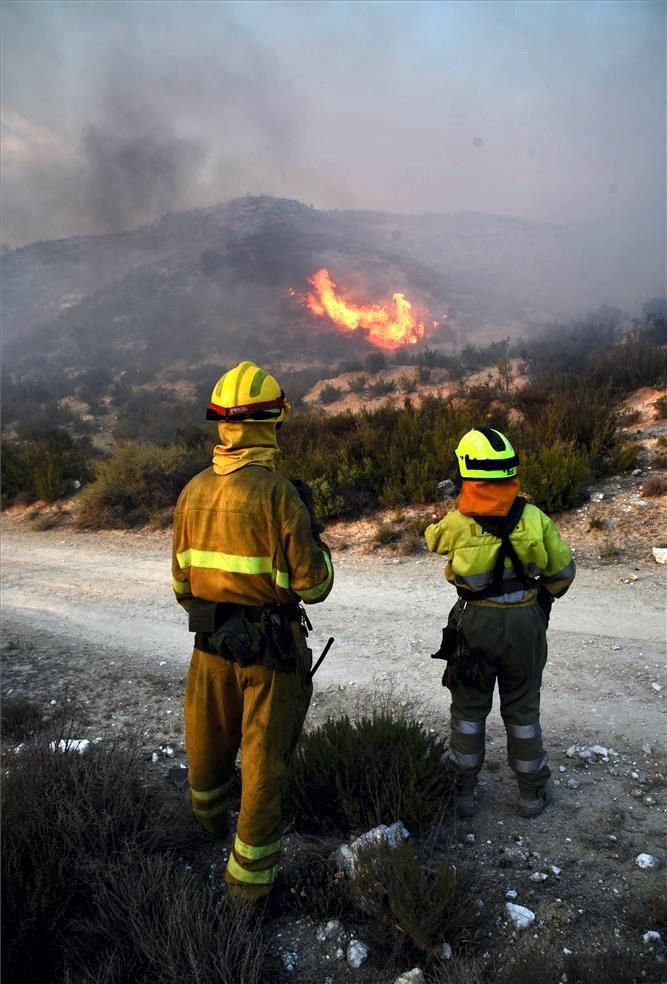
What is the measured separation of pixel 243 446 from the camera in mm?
2721

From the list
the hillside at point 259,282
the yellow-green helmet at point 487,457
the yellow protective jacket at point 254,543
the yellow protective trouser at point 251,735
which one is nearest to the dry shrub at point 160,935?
the yellow protective trouser at point 251,735

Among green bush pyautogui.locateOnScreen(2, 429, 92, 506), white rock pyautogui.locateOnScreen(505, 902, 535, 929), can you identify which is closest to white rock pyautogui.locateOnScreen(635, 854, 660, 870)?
white rock pyautogui.locateOnScreen(505, 902, 535, 929)

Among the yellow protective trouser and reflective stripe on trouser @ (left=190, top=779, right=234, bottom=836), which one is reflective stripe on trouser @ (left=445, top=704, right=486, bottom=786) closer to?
the yellow protective trouser

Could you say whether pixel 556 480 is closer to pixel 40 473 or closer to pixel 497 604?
pixel 497 604

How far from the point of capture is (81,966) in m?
2.22

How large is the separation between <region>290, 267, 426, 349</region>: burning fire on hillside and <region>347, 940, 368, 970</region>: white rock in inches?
1237

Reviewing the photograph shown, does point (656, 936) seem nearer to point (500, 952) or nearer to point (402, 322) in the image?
point (500, 952)

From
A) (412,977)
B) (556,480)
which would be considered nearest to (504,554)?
(412,977)

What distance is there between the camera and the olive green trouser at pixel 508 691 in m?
3.10

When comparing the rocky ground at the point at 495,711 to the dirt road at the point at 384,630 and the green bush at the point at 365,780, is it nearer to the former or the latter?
the dirt road at the point at 384,630

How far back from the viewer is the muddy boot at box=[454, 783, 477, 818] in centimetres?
323

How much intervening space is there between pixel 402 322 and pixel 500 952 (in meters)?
35.6

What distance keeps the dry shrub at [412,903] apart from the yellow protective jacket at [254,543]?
114 centimetres

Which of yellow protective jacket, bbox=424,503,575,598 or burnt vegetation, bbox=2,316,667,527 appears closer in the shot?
yellow protective jacket, bbox=424,503,575,598
